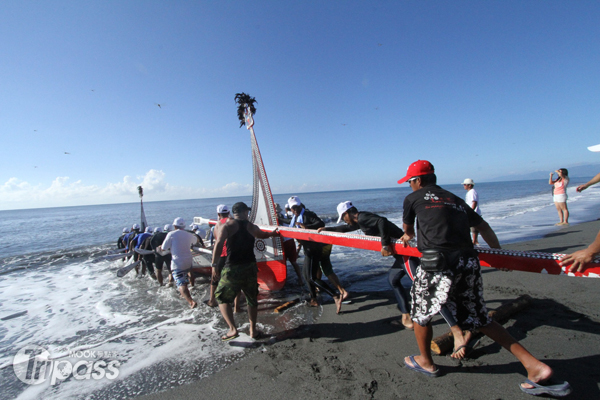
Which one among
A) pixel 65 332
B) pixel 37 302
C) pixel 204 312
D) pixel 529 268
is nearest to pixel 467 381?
pixel 529 268

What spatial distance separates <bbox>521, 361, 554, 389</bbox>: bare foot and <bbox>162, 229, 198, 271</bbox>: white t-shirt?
5660 millimetres

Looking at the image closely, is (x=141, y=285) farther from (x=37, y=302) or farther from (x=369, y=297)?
(x=369, y=297)

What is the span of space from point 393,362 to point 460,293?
1.25 metres

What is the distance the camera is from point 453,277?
2.28 metres

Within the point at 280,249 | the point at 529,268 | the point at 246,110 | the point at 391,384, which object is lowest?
the point at 391,384

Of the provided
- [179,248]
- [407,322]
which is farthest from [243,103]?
[407,322]

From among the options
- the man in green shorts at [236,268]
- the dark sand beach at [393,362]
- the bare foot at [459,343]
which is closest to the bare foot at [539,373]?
the dark sand beach at [393,362]

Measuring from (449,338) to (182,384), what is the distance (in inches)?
121

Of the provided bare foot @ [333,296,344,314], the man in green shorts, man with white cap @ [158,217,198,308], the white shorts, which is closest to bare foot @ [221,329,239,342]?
the man in green shorts

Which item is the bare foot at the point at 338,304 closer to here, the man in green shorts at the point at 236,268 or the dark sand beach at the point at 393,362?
the dark sand beach at the point at 393,362

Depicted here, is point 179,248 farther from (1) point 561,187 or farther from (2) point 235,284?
(1) point 561,187

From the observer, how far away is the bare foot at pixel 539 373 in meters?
2.18

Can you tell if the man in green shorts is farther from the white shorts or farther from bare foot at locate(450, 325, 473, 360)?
the white shorts

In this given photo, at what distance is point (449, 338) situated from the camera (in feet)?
10.1
